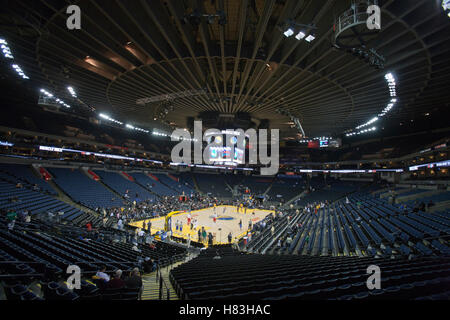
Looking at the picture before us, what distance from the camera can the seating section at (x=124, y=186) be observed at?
33625mm

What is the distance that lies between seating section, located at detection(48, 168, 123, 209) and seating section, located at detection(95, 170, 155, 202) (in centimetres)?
196

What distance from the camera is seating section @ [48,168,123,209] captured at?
2656 centimetres

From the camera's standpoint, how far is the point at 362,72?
523 inches

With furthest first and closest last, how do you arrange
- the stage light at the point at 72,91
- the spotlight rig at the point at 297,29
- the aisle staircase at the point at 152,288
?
the stage light at the point at 72,91 → the spotlight rig at the point at 297,29 → the aisle staircase at the point at 152,288

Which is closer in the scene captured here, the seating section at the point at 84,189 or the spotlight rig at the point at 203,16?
the spotlight rig at the point at 203,16

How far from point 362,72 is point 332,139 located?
1202 inches

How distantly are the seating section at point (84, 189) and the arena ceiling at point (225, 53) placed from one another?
12924 mm

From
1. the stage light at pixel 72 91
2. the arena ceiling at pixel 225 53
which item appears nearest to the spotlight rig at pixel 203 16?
the arena ceiling at pixel 225 53

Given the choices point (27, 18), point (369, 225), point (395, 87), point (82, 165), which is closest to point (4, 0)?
point (27, 18)

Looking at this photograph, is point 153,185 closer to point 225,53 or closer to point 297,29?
point 225,53

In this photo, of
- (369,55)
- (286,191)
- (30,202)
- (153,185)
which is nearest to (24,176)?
(30,202)

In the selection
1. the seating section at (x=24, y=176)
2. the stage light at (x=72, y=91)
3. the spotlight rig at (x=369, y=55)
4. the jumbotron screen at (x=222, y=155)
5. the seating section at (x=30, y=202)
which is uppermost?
the stage light at (x=72, y=91)

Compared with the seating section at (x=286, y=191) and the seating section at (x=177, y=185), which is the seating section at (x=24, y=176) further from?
the seating section at (x=286, y=191)

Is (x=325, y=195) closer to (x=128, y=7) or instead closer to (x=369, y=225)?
(x=369, y=225)
